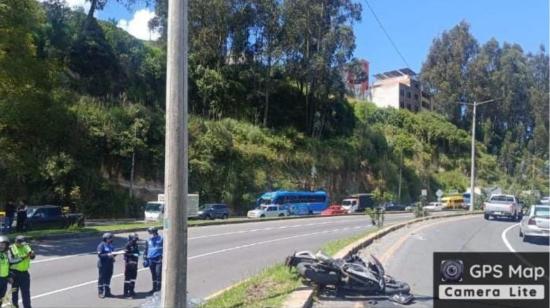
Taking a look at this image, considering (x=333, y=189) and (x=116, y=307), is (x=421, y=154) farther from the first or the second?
(x=116, y=307)

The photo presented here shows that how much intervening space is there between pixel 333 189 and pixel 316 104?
1037 centimetres

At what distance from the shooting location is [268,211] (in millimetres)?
50062

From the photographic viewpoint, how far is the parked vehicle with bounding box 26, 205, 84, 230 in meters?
30.8

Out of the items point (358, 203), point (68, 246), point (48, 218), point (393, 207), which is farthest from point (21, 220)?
point (393, 207)

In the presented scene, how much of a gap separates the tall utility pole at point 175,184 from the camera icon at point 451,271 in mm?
4156

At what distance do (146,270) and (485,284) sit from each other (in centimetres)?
941

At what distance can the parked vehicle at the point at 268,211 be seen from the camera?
161ft

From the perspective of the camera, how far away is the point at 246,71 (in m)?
63.2

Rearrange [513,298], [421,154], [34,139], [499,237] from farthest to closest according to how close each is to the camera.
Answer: [421,154]
[34,139]
[499,237]
[513,298]

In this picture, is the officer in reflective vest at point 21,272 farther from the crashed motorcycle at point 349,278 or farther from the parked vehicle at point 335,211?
the parked vehicle at point 335,211

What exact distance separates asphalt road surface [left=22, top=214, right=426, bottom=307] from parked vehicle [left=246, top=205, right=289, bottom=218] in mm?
20514

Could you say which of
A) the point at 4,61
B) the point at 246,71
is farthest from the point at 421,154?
the point at 4,61

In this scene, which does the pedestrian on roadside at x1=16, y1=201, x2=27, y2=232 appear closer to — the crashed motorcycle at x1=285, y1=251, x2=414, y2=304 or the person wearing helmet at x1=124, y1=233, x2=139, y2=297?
the person wearing helmet at x1=124, y1=233, x2=139, y2=297

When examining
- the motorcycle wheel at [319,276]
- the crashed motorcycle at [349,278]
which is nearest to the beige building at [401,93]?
the crashed motorcycle at [349,278]
